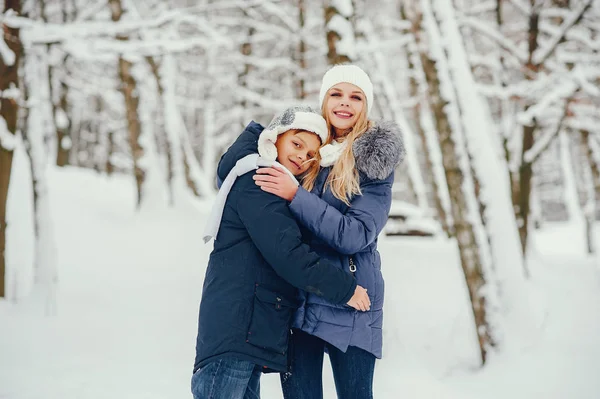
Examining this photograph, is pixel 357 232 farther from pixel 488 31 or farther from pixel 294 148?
pixel 488 31

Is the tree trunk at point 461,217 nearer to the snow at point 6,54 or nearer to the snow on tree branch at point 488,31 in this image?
the snow on tree branch at point 488,31

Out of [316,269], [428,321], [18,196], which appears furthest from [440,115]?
[18,196]

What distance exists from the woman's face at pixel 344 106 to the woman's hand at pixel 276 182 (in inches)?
21.1

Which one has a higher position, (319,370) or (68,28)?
(68,28)

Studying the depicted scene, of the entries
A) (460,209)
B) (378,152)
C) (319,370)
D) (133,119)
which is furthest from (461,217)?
(133,119)

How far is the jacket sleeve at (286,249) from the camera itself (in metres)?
1.97

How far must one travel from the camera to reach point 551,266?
368 inches

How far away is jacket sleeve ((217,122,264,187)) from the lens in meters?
2.18

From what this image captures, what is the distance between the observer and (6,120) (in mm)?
5812

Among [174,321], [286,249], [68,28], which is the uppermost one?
[68,28]

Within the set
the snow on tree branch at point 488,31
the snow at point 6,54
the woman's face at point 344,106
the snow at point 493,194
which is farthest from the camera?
the snow on tree branch at point 488,31

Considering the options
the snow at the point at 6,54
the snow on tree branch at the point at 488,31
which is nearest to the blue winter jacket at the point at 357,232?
the snow at the point at 6,54

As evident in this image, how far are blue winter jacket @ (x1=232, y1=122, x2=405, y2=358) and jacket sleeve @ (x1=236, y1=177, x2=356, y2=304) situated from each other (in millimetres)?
119

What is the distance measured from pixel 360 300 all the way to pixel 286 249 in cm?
41
